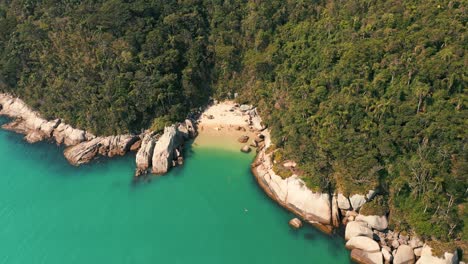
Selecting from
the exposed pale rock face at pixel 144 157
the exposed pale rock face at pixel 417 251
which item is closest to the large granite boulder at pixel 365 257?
the exposed pale rock face at pixel 417 251

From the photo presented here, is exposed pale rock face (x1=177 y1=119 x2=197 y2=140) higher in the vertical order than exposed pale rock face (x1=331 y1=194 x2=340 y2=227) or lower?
higher

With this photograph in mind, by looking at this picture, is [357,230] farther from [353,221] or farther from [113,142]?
[113,142]

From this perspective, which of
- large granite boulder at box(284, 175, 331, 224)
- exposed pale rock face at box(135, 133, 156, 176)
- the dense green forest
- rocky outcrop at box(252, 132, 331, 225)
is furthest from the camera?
exposed pale rock face at box(135, 133, 156, 176)

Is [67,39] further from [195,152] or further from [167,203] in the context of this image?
[167,203]

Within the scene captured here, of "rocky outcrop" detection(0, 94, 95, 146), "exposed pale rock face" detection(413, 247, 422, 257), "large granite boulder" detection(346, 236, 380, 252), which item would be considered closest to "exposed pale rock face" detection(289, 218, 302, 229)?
"large granite boulder" detection(346, 236, 380, 252)

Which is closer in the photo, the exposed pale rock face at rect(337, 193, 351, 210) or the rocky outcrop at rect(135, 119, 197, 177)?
the exposed pale rock face at rect(337, 193, 351, 210)

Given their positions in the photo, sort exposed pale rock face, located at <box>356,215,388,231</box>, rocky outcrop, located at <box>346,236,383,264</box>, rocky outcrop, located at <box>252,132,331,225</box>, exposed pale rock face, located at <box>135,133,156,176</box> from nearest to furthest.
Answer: rocky outcrop, located at <box>346,236,383,264</box> < exposed pale rock face, located at <box>356,215,388,231</box> < rocky outcrop, located at <box>252,132,331,225</box> < exposed pale rock face, located at <box>135,133,156,176</box>

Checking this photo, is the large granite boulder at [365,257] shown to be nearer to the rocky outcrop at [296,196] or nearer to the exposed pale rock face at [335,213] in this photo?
the exposed pale rock face at [335,213]

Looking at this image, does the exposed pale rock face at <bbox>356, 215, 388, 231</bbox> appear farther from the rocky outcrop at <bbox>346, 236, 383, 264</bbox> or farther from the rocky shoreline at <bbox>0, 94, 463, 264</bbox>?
the rocky outcrop at <bbox>346, 236, 383, 264</bbox>
